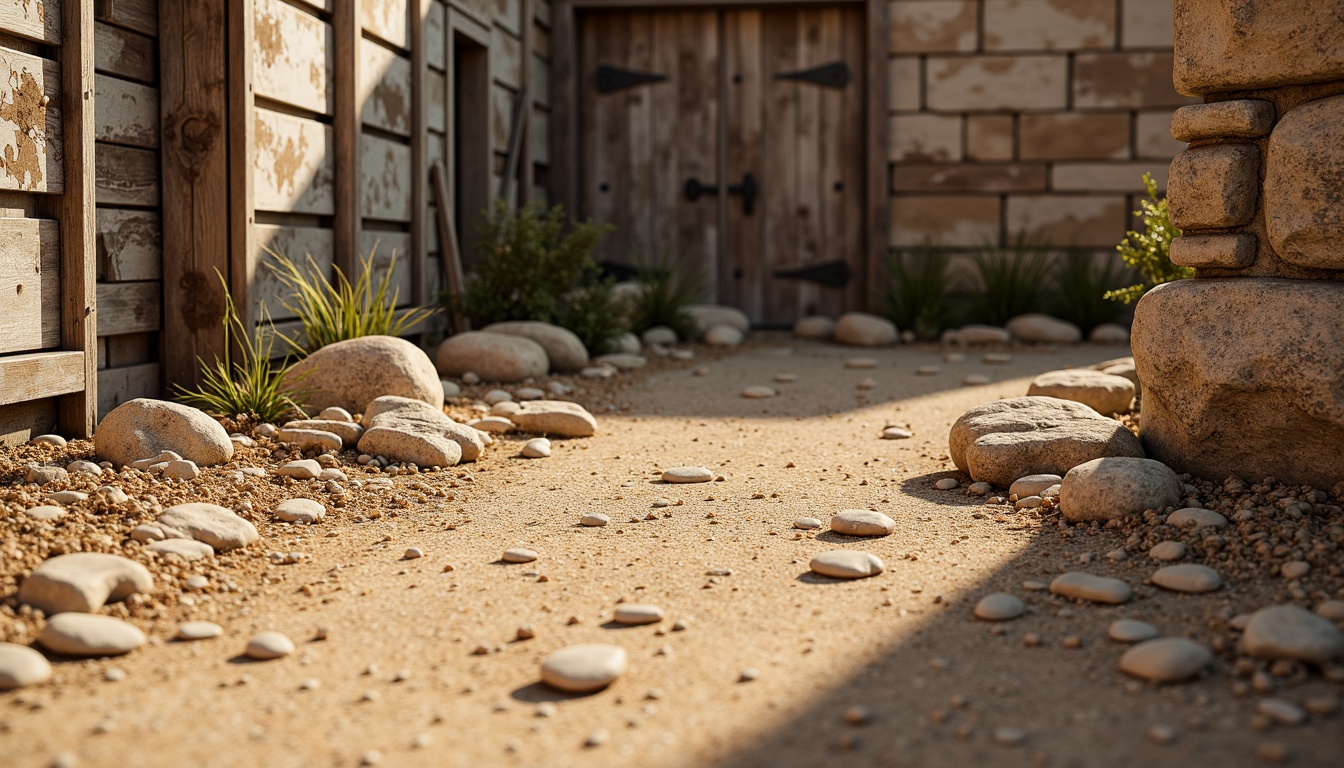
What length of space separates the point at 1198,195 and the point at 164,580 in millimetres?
2415

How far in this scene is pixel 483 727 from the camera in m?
1.66

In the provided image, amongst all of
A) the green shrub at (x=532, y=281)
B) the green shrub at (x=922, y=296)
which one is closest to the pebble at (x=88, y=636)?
the green shrub at (x=532, y=281)

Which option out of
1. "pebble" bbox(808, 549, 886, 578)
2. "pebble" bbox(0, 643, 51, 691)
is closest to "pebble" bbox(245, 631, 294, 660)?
"pebble" bbox(0, 643, 51, 691)

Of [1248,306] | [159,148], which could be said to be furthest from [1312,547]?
[159,148]

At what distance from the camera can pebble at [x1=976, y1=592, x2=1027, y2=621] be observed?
81.0 inches

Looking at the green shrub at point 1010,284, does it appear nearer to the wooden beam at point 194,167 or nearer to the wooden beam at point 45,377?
the wooden beam at point 194,167

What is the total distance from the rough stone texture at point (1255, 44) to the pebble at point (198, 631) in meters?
2.44

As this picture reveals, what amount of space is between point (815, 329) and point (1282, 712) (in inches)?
226

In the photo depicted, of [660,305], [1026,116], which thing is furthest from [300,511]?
[1026,116]

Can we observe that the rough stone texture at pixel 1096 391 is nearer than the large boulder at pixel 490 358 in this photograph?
Yes

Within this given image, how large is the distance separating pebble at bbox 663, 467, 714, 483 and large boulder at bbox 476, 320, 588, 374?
209 centimetres

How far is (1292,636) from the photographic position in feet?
5.90

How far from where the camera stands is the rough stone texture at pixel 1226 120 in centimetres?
268

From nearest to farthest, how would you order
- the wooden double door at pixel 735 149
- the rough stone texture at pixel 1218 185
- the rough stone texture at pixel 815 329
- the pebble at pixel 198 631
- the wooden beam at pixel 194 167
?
the pebble at pixel 198 631 < the rough stone texture at pixel 1218 185 < the wooden beam at pixel 194 167 < the rough stone texture at pixel 815 329 < the wooden double door at pixel 735 149
